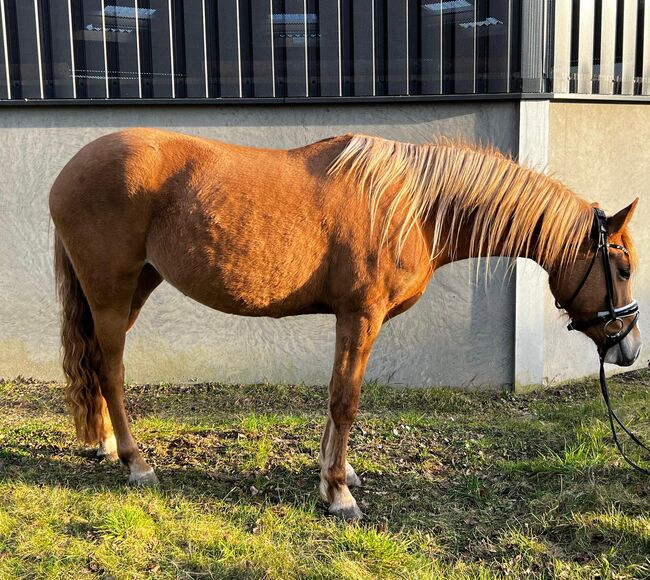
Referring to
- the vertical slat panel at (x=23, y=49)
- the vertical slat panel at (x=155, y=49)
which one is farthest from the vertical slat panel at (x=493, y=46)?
the vertical slat panel at (x=23, y=49)

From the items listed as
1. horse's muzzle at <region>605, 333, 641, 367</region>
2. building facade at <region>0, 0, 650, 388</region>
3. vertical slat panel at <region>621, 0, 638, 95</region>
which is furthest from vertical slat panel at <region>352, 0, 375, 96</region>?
horse's muzzle at <region>605, 333, 641, 367</region>

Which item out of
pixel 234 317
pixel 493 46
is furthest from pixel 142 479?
pixel 493 46

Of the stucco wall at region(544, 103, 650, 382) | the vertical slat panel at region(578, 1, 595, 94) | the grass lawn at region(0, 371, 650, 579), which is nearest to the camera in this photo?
the grass lawn at region(0, 371, 650, 579)

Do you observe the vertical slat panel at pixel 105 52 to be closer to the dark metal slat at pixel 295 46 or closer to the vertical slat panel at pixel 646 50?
the dark metal slat at pixel 295 46

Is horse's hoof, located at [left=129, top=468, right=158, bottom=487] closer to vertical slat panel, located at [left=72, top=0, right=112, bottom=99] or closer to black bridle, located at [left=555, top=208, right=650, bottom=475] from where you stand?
black bridle, located at [left=555, top=208, right=650, bottom=475]

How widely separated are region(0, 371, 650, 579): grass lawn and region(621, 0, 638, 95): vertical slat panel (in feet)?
8.30

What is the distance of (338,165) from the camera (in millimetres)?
2912

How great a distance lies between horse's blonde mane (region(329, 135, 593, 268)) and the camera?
9.34 feet

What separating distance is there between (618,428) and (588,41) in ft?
9.53

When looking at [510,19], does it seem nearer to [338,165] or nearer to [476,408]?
[338,165]

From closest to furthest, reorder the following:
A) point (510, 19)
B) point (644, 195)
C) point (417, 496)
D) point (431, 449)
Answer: point (417, 496) < point (431, 449) < point (510, 19) < point (644, 195)

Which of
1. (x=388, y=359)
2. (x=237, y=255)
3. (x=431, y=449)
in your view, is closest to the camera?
(x=237, y=255)

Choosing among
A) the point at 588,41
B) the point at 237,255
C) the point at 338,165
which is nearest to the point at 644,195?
the point at 588,41

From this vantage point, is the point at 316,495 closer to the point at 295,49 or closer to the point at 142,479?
the point at 142,479
